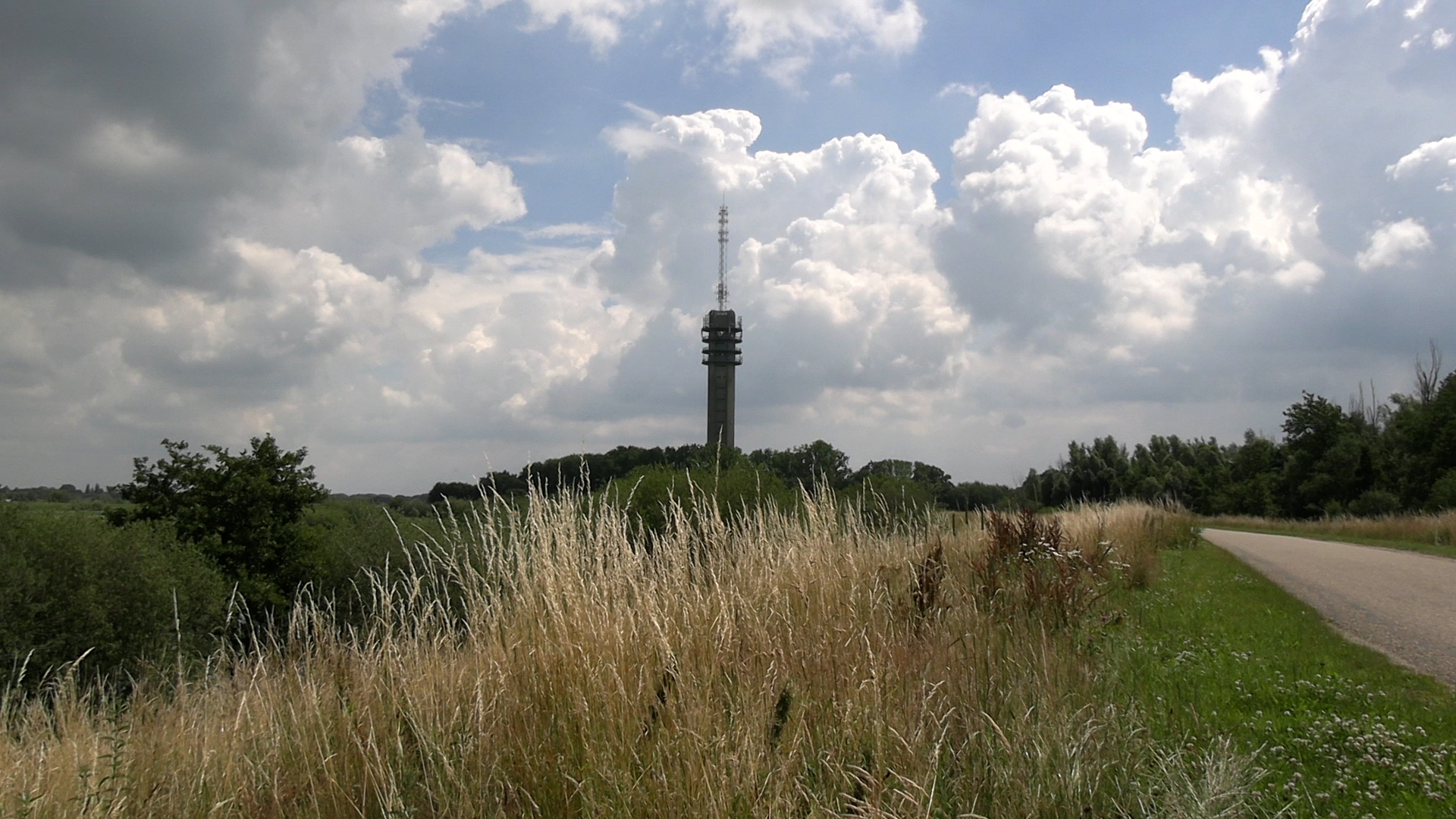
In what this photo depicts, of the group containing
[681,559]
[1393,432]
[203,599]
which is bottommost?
[203,599]

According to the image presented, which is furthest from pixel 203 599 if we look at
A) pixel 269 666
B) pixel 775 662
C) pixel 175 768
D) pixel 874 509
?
pixel 775 662

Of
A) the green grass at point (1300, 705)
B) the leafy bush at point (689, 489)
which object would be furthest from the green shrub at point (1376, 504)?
the green grass at point (1300, 705)

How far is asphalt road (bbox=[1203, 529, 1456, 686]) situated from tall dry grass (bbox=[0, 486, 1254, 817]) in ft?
12.6

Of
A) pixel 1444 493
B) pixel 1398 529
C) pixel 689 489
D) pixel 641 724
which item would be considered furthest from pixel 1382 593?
pixel 1444 493

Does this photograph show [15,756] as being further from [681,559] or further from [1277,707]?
[1277,707]

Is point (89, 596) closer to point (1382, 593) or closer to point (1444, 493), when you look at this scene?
point (1382, 593)

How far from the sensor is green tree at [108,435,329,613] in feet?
77.3

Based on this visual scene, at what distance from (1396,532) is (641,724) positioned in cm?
2486

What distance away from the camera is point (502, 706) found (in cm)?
442

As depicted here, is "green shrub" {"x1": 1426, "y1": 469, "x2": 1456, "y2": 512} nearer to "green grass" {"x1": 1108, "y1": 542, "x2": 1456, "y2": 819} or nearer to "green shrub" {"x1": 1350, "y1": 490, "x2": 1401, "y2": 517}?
"green shrub" {"x1": 1350, "y1": 490, "x2": 1401, "y2": 517}

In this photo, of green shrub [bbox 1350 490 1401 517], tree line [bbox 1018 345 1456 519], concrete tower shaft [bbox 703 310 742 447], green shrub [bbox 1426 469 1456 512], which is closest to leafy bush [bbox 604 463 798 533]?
tree line [bbox 1018 345 1456 519]

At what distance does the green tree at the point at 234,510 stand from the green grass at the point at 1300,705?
22.1 m

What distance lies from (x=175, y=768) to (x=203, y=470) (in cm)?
2261

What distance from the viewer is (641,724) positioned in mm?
3932
